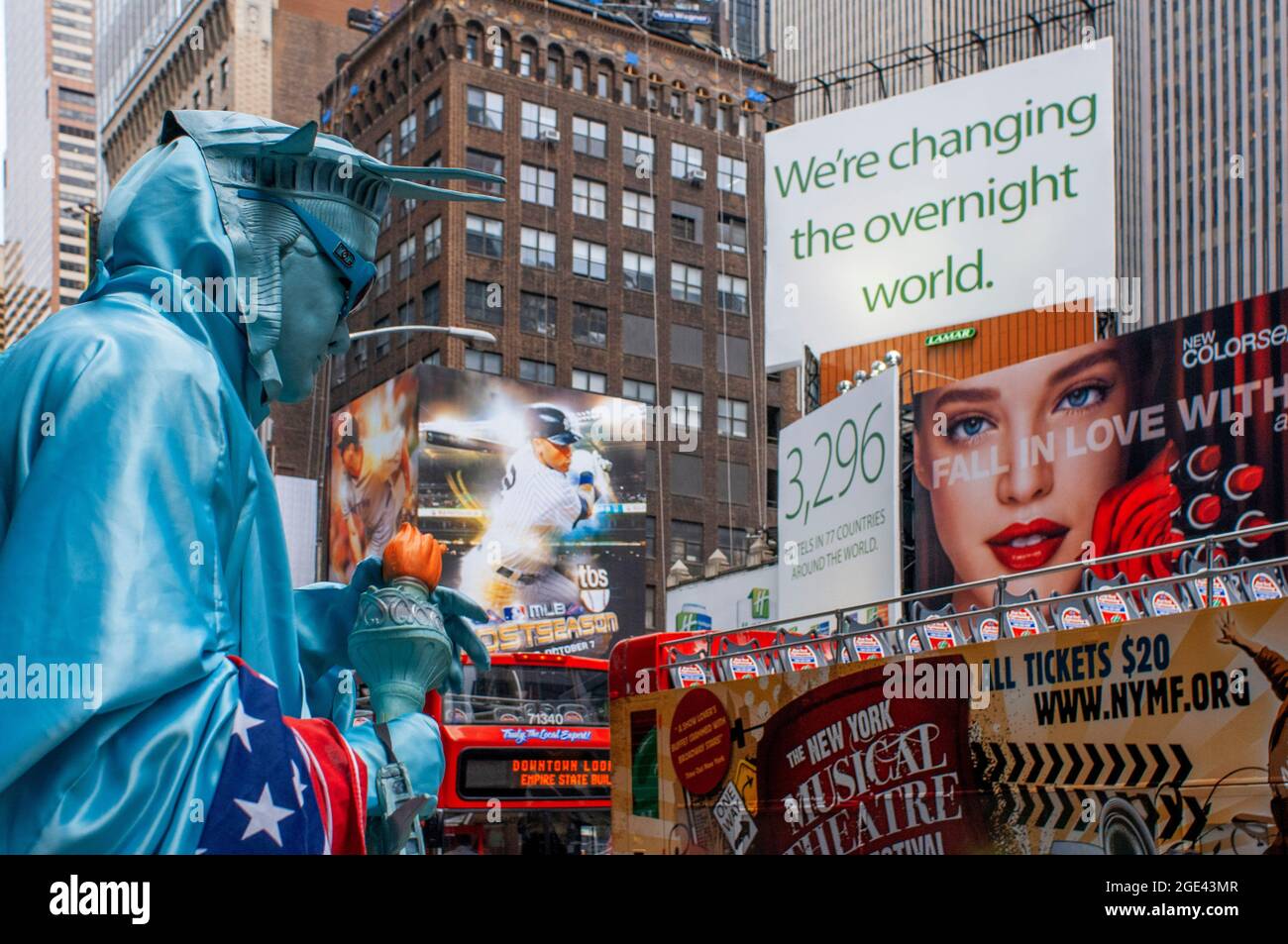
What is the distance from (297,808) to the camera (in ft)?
9.47

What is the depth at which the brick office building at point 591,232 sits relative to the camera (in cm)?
7006

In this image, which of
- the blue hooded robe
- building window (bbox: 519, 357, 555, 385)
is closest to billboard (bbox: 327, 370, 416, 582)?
building window (bbox: 519, 357, 555, 385)

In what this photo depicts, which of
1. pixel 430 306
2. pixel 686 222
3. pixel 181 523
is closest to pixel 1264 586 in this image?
pixel 181 523

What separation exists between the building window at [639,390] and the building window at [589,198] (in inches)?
285

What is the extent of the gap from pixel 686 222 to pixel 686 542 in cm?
1445

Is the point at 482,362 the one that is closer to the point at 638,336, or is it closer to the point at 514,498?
the point at 638,336

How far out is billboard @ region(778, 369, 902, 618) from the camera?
28172mm

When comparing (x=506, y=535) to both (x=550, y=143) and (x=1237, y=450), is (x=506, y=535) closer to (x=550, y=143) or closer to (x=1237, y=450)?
(x=550, y=143)

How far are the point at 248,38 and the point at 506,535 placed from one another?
41059mm

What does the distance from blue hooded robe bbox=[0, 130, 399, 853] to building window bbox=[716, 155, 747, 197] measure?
249 feet

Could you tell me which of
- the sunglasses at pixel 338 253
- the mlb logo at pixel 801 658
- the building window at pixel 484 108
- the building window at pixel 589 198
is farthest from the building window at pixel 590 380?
the sunglasses at pixel 338 253

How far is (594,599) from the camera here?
54938 mm
